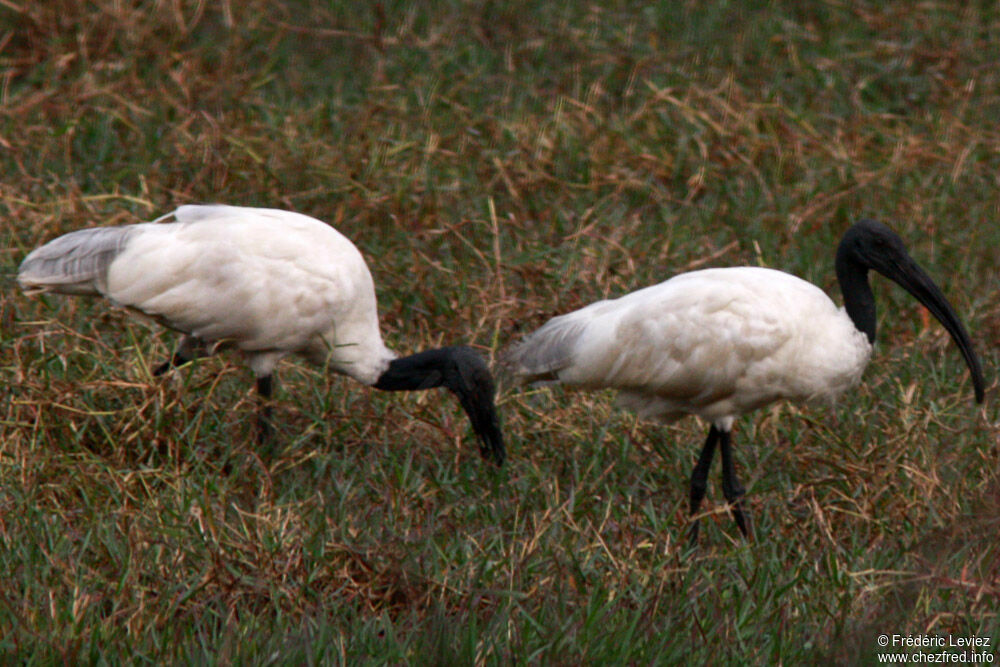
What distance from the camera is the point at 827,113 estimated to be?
808cm

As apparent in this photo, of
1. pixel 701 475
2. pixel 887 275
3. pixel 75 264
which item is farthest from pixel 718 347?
pixel 75 264

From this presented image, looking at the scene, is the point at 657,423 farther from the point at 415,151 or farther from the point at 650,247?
the point at 415,151

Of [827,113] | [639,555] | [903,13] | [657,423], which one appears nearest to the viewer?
[639,555]

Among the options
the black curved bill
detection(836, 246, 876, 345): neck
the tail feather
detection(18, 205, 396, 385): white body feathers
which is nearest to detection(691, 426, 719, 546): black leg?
detection(836, 246, 876, 345): neck

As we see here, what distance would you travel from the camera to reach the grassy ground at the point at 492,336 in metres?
3.81

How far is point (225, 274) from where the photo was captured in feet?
16.9

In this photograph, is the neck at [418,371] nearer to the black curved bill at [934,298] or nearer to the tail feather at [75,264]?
the tail feather at [75,264]

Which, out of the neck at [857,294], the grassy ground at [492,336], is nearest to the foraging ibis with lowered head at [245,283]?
the grassy ground at [492,336]

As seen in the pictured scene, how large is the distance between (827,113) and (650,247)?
209 cm

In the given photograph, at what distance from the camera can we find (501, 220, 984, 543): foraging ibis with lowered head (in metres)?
4.71

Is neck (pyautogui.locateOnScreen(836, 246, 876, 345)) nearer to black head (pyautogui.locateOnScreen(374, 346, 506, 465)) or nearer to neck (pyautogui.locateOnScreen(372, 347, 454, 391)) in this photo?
black head (pyautogui.locateOnScreen(374, 346, 506, 465))

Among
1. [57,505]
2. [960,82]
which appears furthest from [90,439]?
[960,82]

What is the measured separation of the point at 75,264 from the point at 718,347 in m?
2.20

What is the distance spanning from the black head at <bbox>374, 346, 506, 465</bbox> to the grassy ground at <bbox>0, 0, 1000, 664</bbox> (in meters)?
0.11
